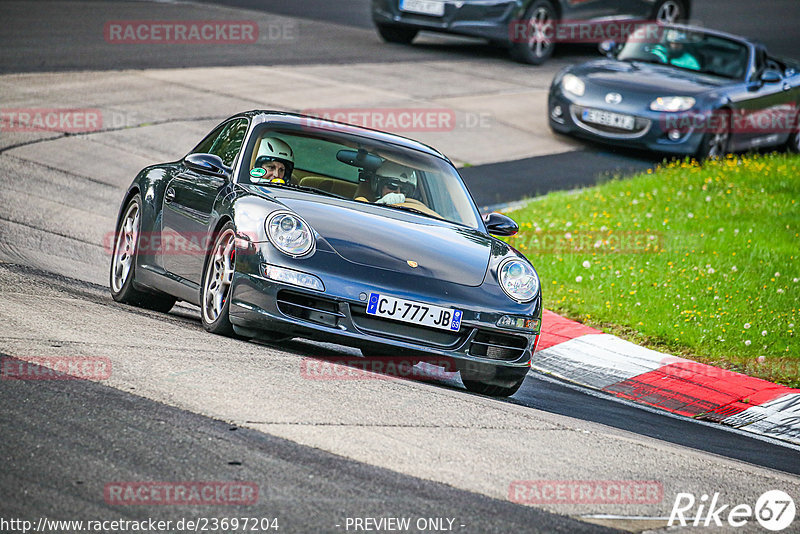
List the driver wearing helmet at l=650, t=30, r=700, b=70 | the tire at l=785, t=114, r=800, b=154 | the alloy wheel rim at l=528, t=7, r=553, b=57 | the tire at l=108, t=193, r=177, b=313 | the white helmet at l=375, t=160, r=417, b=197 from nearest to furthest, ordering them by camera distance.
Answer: the white helmet at l=375, t=160, r=417, b=197 → the tire at l=108, t=193, r=177, b=313 → the driver wearing helmet at l=650, t=30, r=700, b=70 → the tire at l=785, t=114, r=800, b=154 → the alloy wheel rim at l=528, t=7, r=553, b=57

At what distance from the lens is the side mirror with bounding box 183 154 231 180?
729 centimetres

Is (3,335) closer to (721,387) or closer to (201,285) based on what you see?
(201,285)

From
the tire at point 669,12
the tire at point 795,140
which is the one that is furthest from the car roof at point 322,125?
the tire at point 669,12

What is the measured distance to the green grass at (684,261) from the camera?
9.00m

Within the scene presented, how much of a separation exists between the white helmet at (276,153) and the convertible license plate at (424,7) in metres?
11.7

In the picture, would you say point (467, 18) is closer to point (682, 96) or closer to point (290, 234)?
point (682, 96)

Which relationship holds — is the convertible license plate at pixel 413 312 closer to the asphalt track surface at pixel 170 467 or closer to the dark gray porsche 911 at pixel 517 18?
the asphalt track surface at pixel 170 467

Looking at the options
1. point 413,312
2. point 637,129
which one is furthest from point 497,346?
point 637,129

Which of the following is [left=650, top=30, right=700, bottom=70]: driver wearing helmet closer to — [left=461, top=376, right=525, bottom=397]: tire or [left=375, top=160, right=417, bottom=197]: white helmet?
[left=375, top=160, right=417, bottom=197]: white helmet

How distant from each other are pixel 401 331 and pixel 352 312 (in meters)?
0.28

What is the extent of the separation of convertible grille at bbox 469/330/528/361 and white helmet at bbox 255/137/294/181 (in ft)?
5.64

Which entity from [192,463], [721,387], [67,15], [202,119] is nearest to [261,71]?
[202,119]

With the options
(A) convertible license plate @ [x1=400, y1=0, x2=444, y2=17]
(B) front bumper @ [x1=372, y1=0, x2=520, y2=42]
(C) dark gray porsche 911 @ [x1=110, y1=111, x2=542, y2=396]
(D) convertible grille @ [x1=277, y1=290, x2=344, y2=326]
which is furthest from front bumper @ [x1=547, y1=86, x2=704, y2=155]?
(D) convertible grille @ [x1=277, y1=290, x2=344, y2=326]

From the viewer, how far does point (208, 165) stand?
23.9 feet
